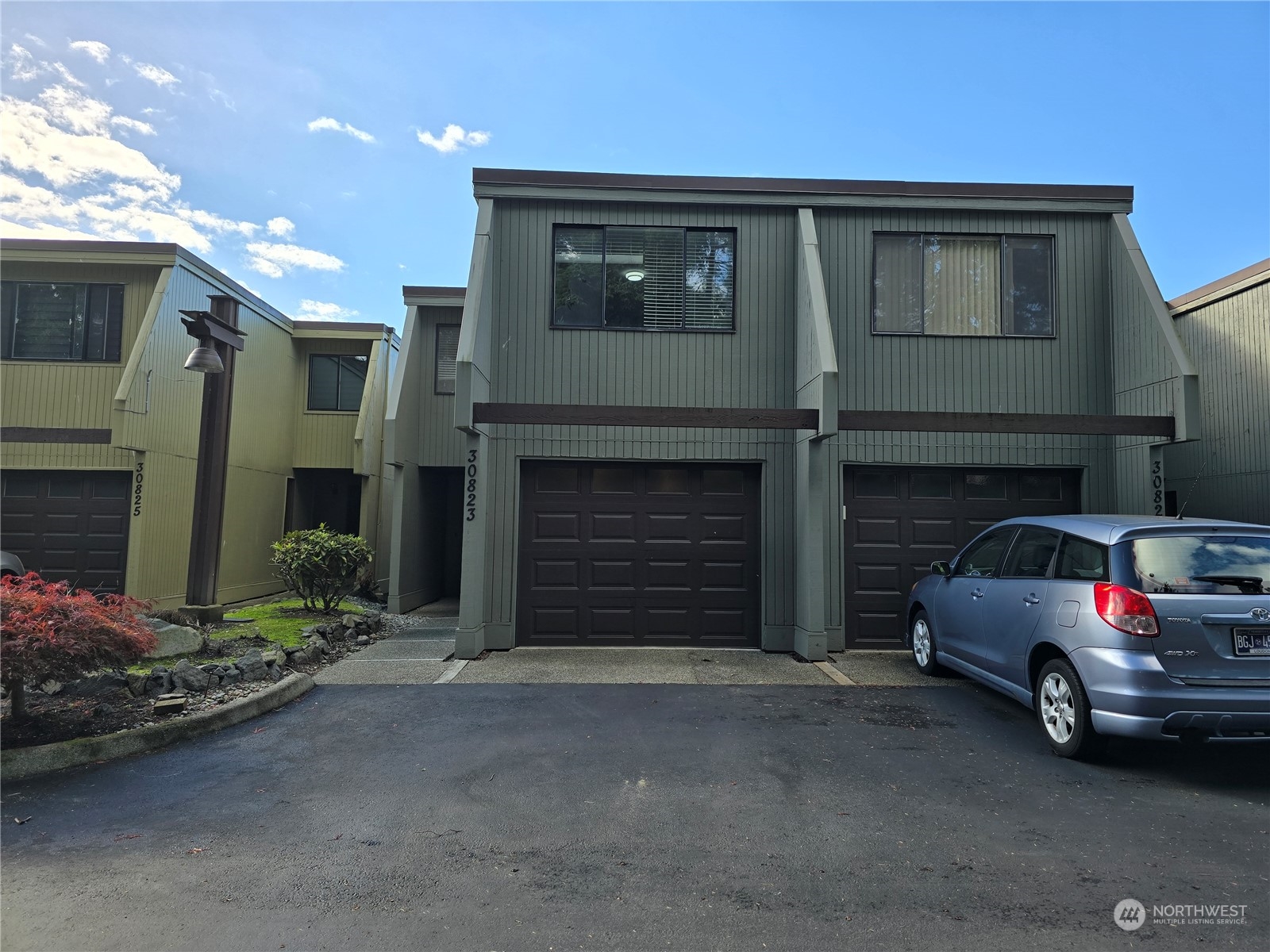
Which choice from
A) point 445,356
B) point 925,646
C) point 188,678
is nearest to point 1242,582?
point 925,646

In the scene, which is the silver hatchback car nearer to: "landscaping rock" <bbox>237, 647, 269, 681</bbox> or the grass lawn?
"landscaping rock" <bbox>237, 647, 269, 681</bbox>

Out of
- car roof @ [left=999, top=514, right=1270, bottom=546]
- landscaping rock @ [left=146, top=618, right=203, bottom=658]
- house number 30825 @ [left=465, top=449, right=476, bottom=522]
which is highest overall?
house number 30825 @ [left=465, top=449, right=476, bottom=522]

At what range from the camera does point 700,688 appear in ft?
24.0

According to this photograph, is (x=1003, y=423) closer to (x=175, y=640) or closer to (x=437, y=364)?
(x=175, y=640)

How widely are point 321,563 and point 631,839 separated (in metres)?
8.34

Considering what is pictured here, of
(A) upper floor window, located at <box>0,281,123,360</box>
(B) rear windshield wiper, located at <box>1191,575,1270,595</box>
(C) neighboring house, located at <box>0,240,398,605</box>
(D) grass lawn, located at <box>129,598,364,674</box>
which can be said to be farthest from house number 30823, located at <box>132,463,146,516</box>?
(B) rear windshield wiper, located at <box>1191,575,1270,595</box>

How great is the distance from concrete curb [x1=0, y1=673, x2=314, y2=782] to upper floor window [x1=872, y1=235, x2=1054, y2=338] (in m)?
8.40

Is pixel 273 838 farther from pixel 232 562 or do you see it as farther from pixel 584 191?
pixel 232 562

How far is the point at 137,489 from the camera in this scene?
12.1 meters

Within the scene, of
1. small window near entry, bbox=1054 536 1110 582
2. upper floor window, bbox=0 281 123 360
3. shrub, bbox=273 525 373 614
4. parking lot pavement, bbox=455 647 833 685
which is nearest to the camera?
small window near entry, bbox=1054 536 1110 582

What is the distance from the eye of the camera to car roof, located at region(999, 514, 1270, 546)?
16.8 ft

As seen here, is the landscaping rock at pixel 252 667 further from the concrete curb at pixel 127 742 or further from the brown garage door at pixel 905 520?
the brown garage door at pixel 905 520

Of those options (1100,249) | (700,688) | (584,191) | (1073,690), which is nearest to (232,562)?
(584,191)

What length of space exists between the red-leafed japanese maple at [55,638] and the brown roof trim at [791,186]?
6.66 m
